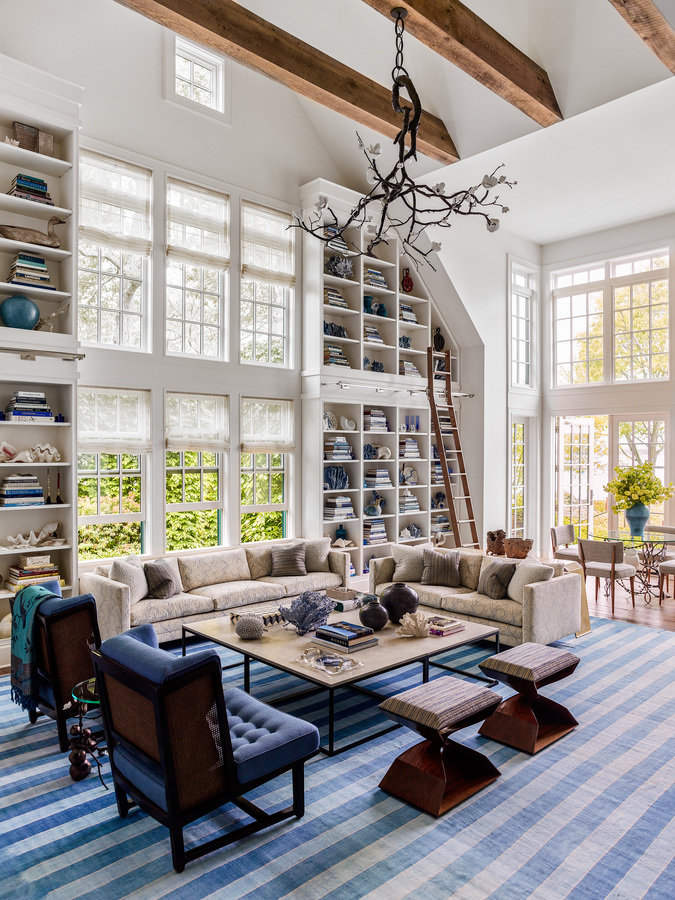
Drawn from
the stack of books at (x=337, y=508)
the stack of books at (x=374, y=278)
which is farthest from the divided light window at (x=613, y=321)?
the stack of books at (x=337, y=508)

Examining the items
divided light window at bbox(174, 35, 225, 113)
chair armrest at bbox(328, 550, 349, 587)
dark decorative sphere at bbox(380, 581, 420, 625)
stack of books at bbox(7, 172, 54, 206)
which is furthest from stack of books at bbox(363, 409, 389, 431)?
stack of books at bbox(7, 172, 54, 206)

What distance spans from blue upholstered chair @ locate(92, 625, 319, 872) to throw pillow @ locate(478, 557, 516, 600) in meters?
2.88

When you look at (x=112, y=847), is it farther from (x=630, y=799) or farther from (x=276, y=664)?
(x=630, y=799)

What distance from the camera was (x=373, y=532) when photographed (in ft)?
25.2

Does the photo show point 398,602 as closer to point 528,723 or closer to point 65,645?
point 528,723

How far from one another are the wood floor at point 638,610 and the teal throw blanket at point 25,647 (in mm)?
5053

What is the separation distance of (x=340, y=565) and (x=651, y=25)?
5.01 m

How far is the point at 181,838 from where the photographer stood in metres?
2.54

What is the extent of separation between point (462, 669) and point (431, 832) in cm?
217

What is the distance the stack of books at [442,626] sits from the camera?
4.31 metres

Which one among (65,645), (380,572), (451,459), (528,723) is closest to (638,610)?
(380,572)

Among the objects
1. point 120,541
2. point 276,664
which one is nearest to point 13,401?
point 120,541

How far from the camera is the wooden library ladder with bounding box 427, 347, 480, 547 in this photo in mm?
8055

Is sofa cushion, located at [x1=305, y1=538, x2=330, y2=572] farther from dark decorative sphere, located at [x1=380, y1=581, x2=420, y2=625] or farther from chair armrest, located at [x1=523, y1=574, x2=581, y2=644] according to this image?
chair armrest, located at [x1=523, y1=574, x2=581, y2=644]
